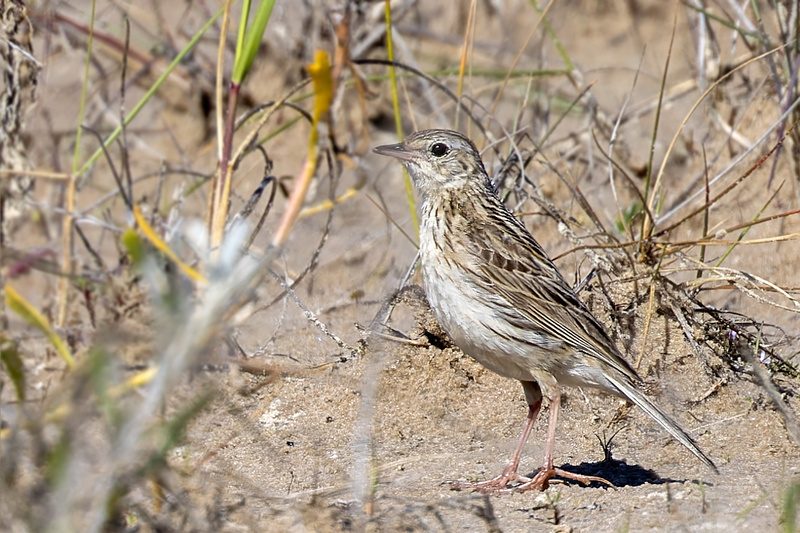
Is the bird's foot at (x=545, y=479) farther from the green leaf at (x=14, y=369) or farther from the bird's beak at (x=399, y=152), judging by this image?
the green leaf at (x=14, y=369)

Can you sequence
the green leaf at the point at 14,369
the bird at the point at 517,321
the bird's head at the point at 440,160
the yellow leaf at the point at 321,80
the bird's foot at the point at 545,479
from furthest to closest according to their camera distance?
the bird's head at the point at 440,160
the bird at the point at 517,321
the bird's foot at the point at 545,479
the yellow leaf at the point at 321,80
the green leaf at the point at 14,369

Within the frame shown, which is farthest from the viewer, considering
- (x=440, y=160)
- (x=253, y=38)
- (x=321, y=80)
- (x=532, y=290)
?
(x=440, y=160)

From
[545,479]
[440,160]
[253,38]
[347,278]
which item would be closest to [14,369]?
[253,38]

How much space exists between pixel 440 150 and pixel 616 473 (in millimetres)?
1756

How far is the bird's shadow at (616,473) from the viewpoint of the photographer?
13.6 feet

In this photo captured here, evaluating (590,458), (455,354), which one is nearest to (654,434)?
(590,458)

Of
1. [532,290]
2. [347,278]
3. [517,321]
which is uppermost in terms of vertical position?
[347,278]

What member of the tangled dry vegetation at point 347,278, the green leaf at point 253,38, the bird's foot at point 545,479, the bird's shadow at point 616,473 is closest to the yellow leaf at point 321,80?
the tangled dry vegetation at point 347,278

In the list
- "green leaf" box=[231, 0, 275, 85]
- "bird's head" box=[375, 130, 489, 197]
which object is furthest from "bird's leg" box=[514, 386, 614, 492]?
"green leaf" box=[231, 0, 275, 85]

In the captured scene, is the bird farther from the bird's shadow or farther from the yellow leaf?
the yellow leaf

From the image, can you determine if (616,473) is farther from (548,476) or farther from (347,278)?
(347,278)

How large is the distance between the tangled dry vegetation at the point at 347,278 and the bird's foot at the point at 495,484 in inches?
3.9

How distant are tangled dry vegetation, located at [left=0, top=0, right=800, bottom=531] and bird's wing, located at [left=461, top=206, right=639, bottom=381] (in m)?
0.50

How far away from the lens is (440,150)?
4.98 meters
